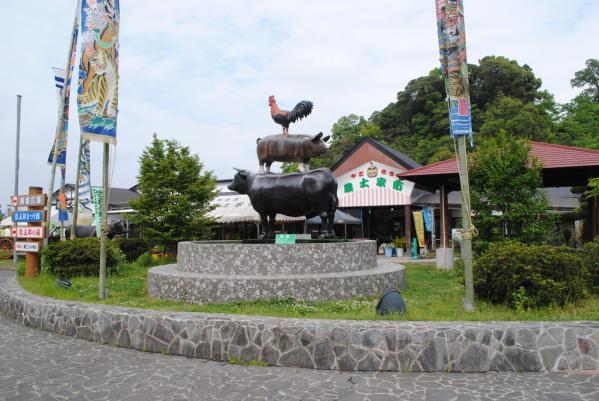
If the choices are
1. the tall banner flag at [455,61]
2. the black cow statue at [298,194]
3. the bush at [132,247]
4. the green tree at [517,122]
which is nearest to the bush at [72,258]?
the black cow statue at [298,194]

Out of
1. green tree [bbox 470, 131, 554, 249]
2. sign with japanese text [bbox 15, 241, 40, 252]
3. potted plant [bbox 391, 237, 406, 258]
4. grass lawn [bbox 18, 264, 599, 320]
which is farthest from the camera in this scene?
potted plant [bbox 391, 237, 406, 258]

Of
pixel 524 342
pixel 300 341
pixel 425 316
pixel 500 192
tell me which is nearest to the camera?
pixel 524 342

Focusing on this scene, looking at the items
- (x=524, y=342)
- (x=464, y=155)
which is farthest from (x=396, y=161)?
(x=524, y=342)

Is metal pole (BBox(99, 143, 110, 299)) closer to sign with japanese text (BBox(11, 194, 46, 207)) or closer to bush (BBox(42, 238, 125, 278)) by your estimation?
bush (BBox(42, 238, 125, 278))

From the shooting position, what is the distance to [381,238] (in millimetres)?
25750

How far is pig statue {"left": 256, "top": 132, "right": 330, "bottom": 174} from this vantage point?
10.4 m

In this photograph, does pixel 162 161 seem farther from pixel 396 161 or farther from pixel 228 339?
pixel 228 339

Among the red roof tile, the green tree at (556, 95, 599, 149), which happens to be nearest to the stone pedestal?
the red roof tile

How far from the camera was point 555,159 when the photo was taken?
12.7 meters

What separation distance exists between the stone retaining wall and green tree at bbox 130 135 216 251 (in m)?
12.0

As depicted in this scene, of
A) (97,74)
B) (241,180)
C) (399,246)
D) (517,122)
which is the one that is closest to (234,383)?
(97,74)

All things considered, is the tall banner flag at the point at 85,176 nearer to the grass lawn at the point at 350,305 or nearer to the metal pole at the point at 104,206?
the grass lawn at the point at 350,305

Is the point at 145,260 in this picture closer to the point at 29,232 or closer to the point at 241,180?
the point at 29,232

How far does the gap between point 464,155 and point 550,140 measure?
27199 mm
